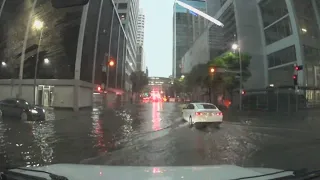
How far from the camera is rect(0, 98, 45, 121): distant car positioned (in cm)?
2134

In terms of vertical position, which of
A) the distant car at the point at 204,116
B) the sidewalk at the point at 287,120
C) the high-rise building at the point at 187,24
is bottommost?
the sidewalk at the point at 287,120

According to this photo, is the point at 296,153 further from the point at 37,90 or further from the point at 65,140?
the point at 37,90

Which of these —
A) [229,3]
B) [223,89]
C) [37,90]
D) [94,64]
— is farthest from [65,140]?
[223,89]

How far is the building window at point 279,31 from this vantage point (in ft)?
121

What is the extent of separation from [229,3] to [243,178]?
31.7 m

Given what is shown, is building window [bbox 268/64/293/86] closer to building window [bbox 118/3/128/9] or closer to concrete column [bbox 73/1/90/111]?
concrete column [bbox 73/1/90/111]

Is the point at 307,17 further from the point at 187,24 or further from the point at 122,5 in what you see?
the point at 122,5

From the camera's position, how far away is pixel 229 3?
32812 millimetres

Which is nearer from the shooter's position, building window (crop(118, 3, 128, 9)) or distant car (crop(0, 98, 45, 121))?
distant car (crop(0, 98, 45, 121))

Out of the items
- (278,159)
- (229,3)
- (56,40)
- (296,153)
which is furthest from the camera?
(56,40)

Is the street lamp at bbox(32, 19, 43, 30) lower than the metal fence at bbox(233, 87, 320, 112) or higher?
higher

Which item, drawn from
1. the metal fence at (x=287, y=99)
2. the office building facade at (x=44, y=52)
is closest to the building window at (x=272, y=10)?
the metal fence at (x=287, y=99)

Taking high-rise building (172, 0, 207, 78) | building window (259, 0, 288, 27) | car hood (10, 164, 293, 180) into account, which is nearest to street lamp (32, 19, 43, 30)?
building window (259, 0, 288, 27)

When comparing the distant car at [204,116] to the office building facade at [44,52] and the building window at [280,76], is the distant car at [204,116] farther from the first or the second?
the building window at [280,76]
